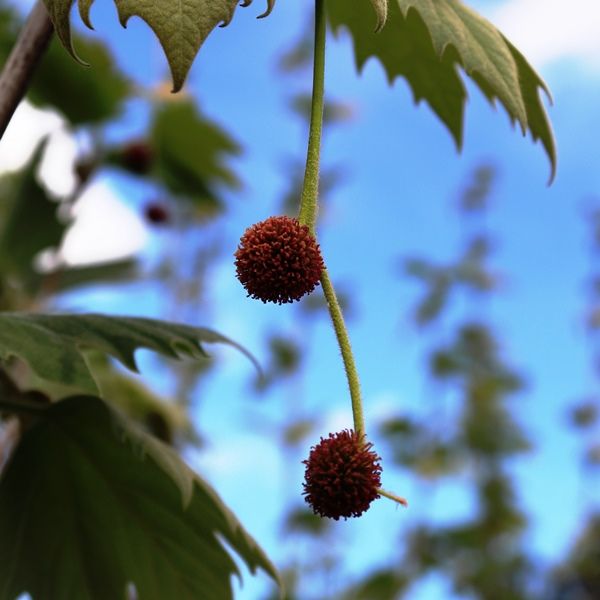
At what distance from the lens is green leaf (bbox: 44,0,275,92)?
614mm

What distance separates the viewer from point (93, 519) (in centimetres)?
123

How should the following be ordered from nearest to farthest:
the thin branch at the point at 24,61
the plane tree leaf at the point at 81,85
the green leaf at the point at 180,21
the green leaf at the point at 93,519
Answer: the green leaf at the point at 180,21 < the thin branch at the point at 24,61 < the green leaf at the point at 93,519 < the plane tree leaf at the point at 81,85

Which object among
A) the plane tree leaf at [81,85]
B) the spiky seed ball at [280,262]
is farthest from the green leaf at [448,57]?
the plane tree leaf at [81,85]

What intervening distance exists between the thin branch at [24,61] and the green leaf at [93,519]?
42 cm

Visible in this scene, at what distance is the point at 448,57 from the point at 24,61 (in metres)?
0.52

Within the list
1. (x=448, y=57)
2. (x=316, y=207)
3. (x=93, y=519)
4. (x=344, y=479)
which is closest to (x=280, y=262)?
(x=316, y=207)

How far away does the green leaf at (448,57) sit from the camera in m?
0.87

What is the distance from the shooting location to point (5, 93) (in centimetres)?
104

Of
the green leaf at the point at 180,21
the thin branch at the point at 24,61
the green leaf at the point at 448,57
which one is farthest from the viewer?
the thin branch at the point at 24,61

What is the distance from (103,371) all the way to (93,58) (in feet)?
2.96

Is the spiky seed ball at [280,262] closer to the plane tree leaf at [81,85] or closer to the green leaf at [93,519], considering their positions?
the green leaf at [93,519]

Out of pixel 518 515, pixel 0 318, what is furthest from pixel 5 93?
pixel 518 515

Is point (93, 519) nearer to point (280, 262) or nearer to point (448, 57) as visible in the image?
point (280, 262)

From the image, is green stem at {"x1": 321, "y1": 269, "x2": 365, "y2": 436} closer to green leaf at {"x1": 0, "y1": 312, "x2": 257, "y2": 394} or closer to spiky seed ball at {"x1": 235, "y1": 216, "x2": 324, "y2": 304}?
spiky seed ball at {"x1": 235, "y1": 216, "x2": 324, "y2": 304}
